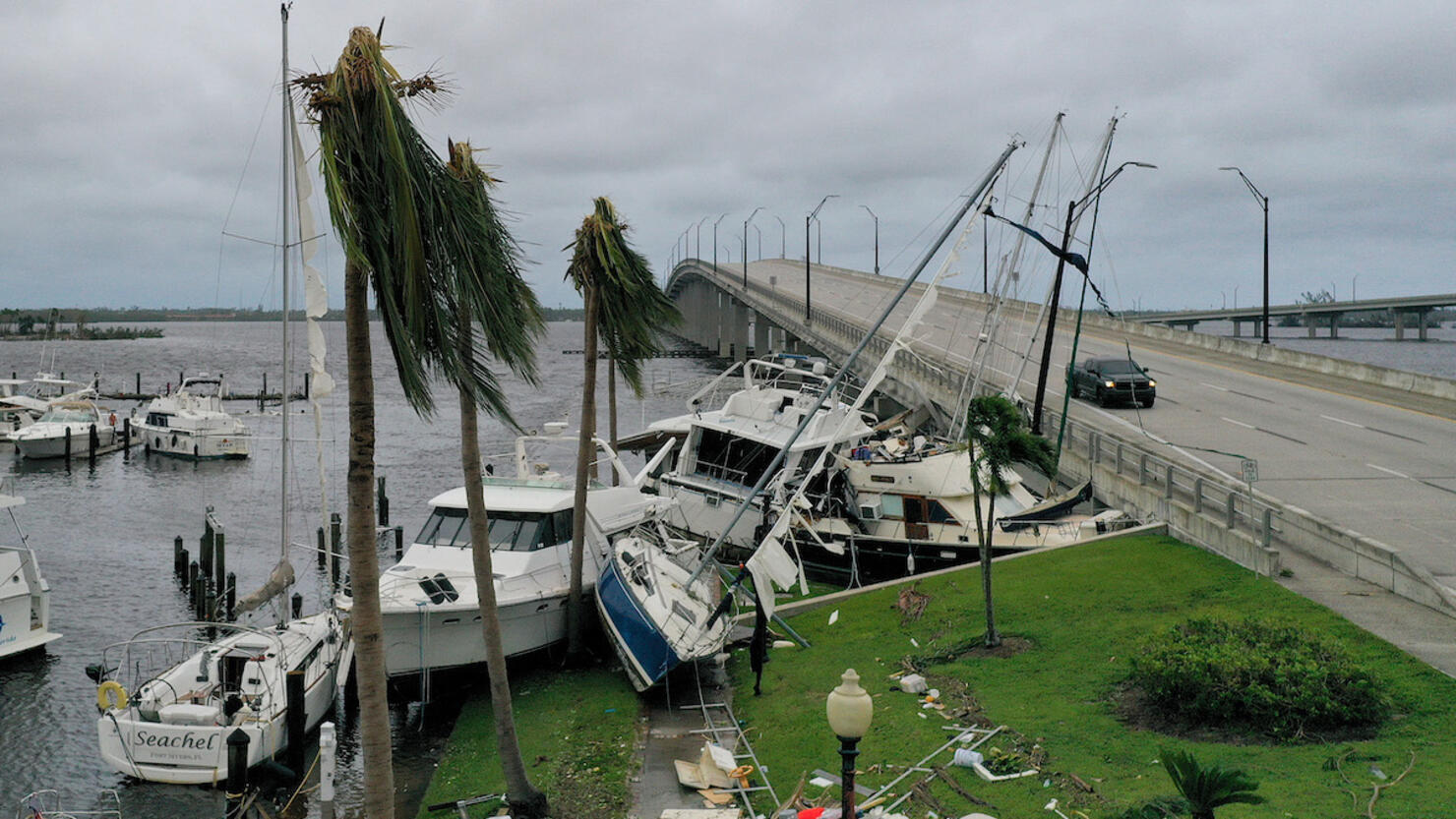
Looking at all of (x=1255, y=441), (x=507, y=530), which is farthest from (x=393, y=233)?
(x=1255, y=441)

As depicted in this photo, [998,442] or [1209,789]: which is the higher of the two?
[998,442]

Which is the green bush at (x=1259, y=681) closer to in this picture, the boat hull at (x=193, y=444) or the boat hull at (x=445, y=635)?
the boat hull at (x=445, y=635)

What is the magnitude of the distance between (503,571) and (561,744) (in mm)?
4999

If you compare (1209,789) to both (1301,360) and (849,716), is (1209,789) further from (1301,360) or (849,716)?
(1301,360)

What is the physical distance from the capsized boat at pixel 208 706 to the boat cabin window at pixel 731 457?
12891 millimetres

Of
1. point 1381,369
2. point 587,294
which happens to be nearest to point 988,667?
point 587,294

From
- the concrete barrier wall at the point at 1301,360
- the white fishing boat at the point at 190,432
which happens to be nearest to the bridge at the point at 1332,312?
the concrete barrier wall at the point at 1301,360

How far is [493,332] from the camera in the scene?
33.9 feet

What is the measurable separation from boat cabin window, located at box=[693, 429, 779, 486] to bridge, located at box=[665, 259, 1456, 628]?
16.8 feet

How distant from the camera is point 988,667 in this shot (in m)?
17.2

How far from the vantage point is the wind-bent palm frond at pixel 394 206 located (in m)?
9.52

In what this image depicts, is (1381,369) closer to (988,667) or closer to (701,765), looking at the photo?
(988,667)

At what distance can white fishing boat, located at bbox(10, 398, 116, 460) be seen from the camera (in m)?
61.2

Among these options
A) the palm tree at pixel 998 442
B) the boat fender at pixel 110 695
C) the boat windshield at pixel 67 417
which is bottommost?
the boat fender at pixel 110 695
